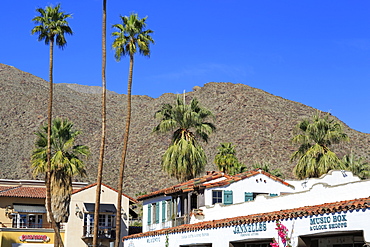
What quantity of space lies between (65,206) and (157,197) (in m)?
7.01

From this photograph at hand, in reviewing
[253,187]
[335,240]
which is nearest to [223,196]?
[253,187]

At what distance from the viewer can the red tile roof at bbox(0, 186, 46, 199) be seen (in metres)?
54.6

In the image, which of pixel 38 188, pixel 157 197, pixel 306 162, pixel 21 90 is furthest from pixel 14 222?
pixel 21 90

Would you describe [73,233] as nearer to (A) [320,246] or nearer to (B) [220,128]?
(A) [320,246]

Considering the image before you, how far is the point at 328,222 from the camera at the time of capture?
2170 cm

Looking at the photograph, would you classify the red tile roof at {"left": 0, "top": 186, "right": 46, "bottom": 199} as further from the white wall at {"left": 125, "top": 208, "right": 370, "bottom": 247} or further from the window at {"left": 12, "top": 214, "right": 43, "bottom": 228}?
the white wall at {"left": 125, "top": 208, "right": 370, "bottom": 247}

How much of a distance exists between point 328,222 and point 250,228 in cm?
538

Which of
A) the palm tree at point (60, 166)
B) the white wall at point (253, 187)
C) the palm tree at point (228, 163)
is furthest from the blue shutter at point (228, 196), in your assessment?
the palm tree at point (228, 163)

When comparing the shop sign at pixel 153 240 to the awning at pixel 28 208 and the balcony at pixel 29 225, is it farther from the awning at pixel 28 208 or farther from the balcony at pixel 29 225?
the awning at pixel 28 208

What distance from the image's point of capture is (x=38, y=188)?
5878 centimetres

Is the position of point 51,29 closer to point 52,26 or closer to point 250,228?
point 52,26

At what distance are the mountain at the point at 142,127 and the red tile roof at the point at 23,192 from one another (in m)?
45.9

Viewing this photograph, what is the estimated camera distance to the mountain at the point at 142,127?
117 metres

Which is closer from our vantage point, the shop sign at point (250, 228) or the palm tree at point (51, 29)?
the shop sign at point (250, 228)
